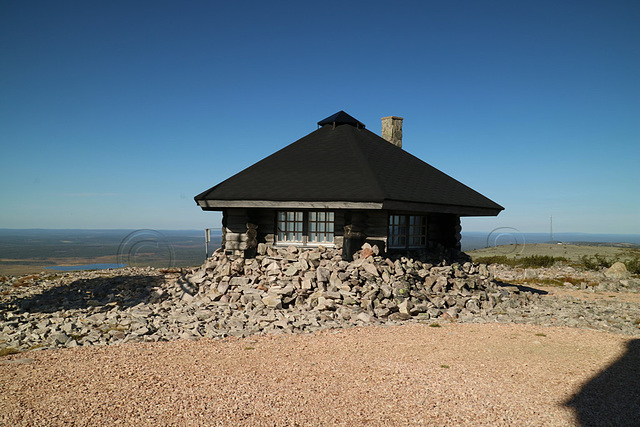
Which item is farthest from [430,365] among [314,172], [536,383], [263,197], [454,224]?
[454,224]

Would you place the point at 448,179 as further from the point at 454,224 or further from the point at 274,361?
the point at 274,361

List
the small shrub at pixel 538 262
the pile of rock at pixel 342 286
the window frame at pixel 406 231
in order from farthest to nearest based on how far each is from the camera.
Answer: the small shrub at pixel 538 262 < the window frame at pixel 406 231 < the pile of rock at pixel 342 286

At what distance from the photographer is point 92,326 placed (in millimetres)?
10812

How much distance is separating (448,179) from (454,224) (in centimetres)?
235

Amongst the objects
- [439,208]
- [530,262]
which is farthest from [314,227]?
[530,262]

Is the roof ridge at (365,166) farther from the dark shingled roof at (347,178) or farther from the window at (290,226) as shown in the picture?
the window at (290,226)

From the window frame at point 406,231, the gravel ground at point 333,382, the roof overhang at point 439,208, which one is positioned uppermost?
the roof overhang at point 439,208

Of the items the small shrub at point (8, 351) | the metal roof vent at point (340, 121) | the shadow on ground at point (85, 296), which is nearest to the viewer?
the small shrub at point (8, 351)

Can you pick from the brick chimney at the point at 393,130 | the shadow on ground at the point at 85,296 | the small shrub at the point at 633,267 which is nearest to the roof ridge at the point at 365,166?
the brick chimney at the point at 393,130

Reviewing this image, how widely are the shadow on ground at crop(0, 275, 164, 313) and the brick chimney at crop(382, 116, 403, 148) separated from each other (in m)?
13.8

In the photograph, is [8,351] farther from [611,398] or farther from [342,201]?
[611,398]

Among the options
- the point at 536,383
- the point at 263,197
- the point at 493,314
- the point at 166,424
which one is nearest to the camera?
the point at 166,424

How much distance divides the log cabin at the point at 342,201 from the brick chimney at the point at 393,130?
2831 mm

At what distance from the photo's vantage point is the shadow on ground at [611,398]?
5898 mm
